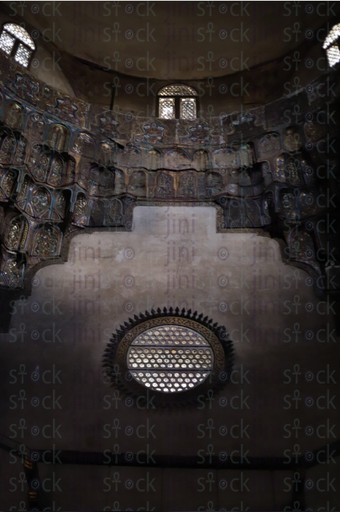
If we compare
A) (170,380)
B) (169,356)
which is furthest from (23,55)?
(170,380)

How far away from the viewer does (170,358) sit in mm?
10141

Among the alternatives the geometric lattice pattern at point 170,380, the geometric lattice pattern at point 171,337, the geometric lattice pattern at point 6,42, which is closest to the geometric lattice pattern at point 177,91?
the geometric lattice pattern at point 6,42

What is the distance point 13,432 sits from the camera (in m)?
9.28

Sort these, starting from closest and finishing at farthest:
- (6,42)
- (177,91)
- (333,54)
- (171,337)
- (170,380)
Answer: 1. (170,380)
2. (171,337)
3. (6,42)
4. (333,54)
5. (177,91)

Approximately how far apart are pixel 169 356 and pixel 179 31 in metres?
7.96

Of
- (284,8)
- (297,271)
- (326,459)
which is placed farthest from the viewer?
(284,8)

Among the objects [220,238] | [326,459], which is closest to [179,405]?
[326,459]

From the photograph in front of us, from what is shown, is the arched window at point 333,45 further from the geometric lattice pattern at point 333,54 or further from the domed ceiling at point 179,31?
the domed ceiling at point 179,31

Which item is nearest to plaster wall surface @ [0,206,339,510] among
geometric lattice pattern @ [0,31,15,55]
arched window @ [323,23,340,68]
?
arched window @ [323,23,340,68]

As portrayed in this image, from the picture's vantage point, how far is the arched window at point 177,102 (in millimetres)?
12731

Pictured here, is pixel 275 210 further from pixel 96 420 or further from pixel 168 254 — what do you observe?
pixel 96 420

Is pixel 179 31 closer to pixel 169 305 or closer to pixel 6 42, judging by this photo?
pixel 6 42

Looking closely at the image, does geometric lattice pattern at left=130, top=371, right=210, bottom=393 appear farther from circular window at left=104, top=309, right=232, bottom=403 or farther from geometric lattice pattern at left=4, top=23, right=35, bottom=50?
geometric lattice pattern at left=4, top=23, right=35, bottom=50

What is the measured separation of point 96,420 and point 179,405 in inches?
65.4
